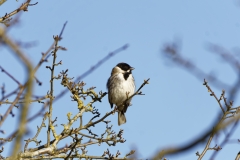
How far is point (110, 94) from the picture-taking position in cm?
1015

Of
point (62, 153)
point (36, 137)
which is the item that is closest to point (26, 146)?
point (36, 137)

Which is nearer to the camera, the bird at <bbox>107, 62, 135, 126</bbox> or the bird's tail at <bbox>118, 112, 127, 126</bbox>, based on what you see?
the bird at <bbox>107, 62, 135, 126</bbox>

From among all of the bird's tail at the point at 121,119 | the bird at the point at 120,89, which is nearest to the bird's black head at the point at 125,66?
the bird at the point at 120,89

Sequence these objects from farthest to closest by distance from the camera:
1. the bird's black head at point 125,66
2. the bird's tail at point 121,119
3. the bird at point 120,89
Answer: the bird's black head at point 125,66 → the bird's tail at point 121,119 → the bird at point 120,89

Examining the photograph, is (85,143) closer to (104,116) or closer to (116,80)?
(104,116)

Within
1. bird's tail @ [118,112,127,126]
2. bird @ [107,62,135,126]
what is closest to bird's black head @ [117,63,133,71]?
bird @ [107,62,135,126]

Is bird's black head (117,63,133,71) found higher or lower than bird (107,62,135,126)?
higher

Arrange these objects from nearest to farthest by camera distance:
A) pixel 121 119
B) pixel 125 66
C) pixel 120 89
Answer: pixel 120 89 → pixel 121 119 → pixel 125 66

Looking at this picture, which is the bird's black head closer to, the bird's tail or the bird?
the bird

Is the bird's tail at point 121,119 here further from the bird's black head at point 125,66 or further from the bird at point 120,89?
the bird's black head at point 125,66

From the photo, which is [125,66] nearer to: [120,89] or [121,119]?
[120,89]

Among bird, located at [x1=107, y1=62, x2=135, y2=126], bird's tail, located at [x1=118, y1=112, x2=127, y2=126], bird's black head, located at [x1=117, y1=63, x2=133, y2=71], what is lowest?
bird's tail, located at [x1=118, y1=112, x2=127, y2=126]

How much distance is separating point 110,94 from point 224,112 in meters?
5.59

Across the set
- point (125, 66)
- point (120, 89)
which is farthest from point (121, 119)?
point (125, 66)
